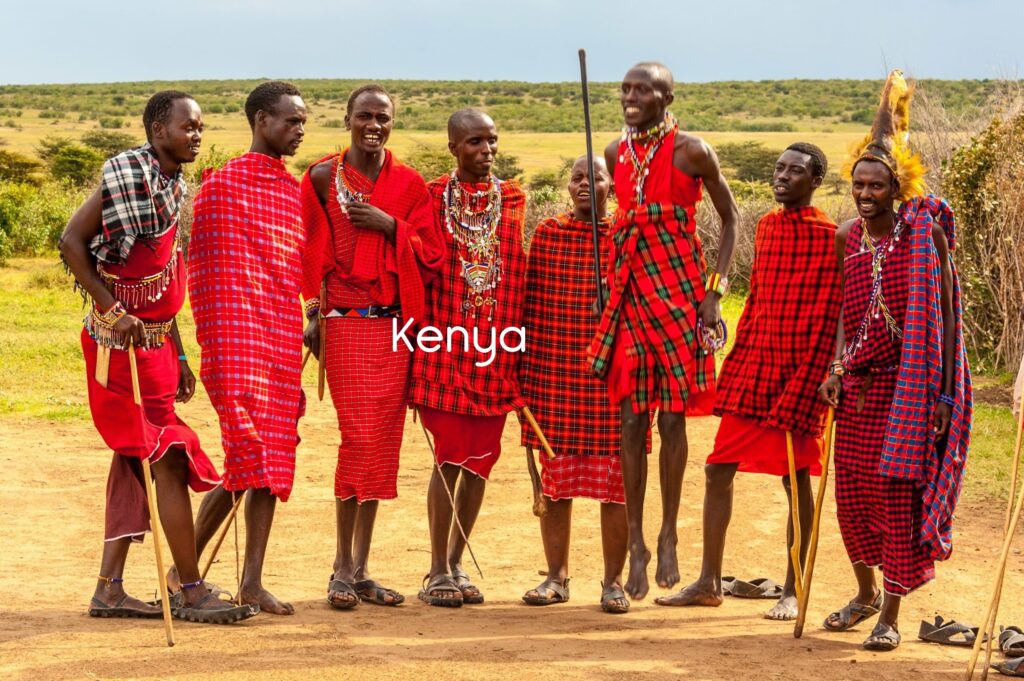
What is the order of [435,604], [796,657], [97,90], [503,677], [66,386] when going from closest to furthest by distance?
[503,677], [796,657], [435,604], [66,386], [97,90]

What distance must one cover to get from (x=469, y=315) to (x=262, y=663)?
2130mm

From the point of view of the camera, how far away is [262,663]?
18.0 ft

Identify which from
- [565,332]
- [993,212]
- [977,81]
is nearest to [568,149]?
[977,81]

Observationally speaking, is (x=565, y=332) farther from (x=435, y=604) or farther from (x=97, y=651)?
(x=97, y=651)

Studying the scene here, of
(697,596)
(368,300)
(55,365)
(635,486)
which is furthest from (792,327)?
(55,365)

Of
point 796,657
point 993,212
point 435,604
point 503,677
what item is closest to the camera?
point 503,677

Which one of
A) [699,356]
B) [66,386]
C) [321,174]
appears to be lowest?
[66,386]

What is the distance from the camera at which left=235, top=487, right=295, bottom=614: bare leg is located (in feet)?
20.6

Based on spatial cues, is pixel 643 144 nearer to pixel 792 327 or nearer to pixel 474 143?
pixel 474 143

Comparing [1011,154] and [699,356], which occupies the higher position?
[1011,154]

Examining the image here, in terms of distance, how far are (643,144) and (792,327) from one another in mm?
1242

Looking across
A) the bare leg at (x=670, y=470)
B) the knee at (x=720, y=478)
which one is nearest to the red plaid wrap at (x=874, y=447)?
the knee at (x=720, y=478)

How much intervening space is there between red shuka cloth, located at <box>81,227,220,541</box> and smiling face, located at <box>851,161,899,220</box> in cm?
323

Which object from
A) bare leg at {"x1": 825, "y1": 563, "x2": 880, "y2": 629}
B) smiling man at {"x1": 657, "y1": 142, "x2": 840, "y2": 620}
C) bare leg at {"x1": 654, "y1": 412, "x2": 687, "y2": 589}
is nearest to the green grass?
bare leg at {"x1": 825, "y1": 563, "x2": 880, "y2": 629}
